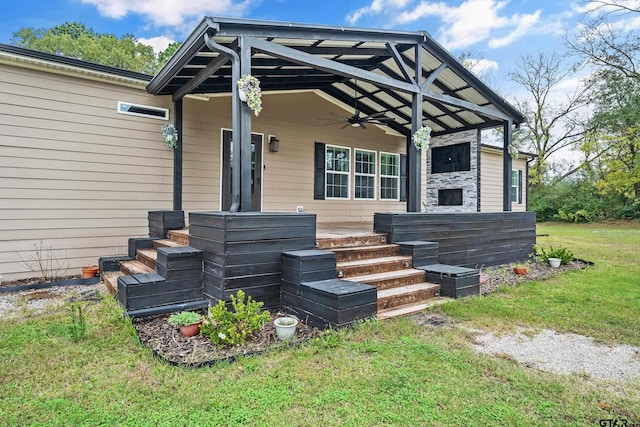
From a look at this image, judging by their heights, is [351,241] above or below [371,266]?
above

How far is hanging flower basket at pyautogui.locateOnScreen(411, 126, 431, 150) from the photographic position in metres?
5.19

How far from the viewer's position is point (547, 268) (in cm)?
650

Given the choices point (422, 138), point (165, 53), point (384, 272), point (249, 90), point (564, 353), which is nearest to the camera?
point (564, 353)

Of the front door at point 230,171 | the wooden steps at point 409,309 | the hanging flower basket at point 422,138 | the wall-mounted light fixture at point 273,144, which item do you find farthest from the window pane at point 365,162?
the wooden steps at point 409,309

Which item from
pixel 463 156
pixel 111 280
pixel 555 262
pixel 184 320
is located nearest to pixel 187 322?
pixel 184 320

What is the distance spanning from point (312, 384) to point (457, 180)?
8085 mm

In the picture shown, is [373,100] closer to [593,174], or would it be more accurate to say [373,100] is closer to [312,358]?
[312,358]

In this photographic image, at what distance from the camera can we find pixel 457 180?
920cm

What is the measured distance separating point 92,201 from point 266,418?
4816 millimetres

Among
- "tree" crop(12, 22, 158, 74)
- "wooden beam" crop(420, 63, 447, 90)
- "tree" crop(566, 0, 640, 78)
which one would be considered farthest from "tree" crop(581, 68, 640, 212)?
"tree" crop(12, 22, 158, 74)

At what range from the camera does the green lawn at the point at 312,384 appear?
75.4 inches

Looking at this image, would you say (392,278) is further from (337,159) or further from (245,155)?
(337,159)

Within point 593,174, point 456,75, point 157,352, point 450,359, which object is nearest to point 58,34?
point 456,75

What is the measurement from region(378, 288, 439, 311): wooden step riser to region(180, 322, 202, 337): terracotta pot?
182 cm
